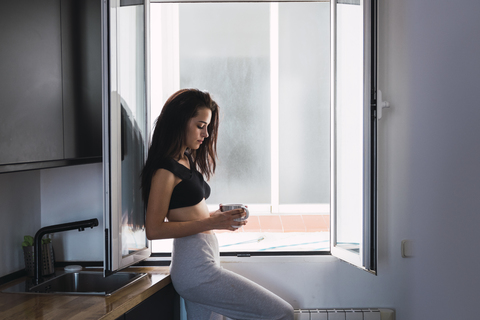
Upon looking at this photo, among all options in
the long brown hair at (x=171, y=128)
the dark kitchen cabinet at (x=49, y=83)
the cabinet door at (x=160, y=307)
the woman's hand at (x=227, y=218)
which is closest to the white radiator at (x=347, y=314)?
the cabinet door at (x=160, y=307)

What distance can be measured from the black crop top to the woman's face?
0.40 feet

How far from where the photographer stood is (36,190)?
6.49 ft

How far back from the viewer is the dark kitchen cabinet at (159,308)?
58.8 inches

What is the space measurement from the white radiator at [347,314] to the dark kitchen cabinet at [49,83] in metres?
1.28

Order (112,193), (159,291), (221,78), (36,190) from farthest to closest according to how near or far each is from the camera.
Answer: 1. (221,78)
2. (36,190)
3. (159,291)
4. (112,193)

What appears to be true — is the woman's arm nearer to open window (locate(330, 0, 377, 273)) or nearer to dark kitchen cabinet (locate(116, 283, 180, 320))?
dark kitchen cabinet (locate(116, 283, 180, 320))

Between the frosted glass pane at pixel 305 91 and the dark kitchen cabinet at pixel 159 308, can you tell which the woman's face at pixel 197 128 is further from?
the frosted glass pane at pixel 305 91

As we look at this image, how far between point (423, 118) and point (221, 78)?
2135 millimetres

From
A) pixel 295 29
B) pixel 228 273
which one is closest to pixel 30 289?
pixel 228 273

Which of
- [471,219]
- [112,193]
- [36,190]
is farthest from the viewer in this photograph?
[36,190]

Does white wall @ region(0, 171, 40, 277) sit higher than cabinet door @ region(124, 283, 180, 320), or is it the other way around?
white wall @ region(0, 171, 40, 277)

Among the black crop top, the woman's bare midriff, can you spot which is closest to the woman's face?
the black crop top

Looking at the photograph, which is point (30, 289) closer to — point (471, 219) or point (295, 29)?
point (471, 219)

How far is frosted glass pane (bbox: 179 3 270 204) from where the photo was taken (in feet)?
7.82
